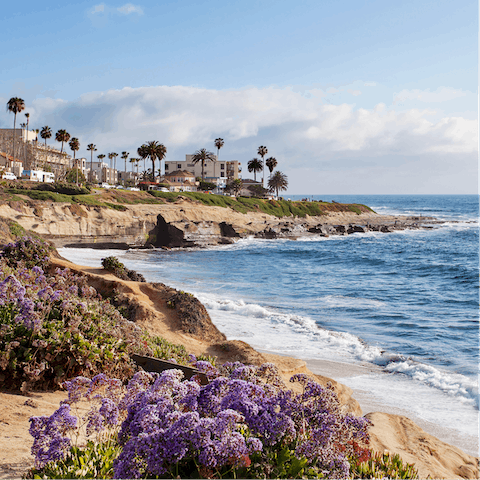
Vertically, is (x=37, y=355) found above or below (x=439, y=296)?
above

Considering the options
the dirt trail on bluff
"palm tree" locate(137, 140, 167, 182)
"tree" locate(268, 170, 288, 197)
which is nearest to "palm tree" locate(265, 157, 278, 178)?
"tree" locate(268, 170, 288, 197)

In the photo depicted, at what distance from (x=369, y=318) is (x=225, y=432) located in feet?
60.1

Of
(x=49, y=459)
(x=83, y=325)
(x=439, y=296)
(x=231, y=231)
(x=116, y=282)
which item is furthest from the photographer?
(x=231, y=231)

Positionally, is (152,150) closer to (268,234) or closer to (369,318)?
(268,234)

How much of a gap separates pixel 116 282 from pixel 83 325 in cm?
805

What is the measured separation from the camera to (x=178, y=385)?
4.38m

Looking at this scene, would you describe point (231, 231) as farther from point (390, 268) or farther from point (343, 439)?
point (343, 439)

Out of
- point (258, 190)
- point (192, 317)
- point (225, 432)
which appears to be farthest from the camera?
point (258, 190)

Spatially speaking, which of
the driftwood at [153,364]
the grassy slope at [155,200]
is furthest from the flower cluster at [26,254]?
the grassy slope at [155,200]

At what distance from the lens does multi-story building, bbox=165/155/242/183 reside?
436ft

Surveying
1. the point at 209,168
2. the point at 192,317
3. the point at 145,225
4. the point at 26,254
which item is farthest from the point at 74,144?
the point at 192,317

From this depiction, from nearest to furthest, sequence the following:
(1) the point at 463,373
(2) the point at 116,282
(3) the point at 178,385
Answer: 1. (3) the point at 178,385
2. (1) the point at 463,373
3. (2) the point at 116,282

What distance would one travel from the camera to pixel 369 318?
67.3ft

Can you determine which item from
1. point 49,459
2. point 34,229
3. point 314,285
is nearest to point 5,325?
point 49,459
